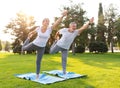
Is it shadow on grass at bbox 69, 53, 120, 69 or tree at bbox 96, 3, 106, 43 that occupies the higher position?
tree at bbox 96, 3, 106, 43

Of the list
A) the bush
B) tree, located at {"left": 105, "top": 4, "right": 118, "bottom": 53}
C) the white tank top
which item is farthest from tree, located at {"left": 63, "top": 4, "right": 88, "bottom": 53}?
the white tank top

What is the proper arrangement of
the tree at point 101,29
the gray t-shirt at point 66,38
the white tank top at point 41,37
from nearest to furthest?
the white tank top at point 41,37
the gray t-shirt at point 66,38
the tree at point 101,29

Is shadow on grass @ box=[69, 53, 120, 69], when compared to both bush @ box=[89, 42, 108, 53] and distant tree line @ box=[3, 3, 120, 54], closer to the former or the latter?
distant tree line @ box=[3, 3, 120, 54]

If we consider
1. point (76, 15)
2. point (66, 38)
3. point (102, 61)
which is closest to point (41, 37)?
point (66, 38)

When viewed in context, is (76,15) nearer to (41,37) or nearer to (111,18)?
(111,18)

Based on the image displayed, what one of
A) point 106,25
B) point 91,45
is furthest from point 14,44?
point 106,25

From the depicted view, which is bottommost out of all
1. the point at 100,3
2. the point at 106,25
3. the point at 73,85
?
the point at 73,85

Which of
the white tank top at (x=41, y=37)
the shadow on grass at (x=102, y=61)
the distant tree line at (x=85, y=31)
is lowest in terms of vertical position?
the shadow on grass at (x=102, y=61)

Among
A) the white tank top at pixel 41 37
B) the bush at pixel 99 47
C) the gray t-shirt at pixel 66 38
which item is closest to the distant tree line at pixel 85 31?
the bush at pixel 99 47

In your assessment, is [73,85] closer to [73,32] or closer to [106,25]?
[73,32]

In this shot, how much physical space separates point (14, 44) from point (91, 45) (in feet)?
42.1

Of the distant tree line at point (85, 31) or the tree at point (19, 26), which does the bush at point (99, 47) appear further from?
the tree at point (19, 26)

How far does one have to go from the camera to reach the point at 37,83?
357 inches

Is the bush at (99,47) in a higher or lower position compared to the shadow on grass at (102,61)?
higher
